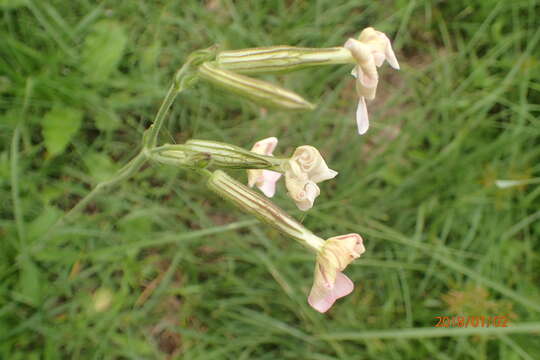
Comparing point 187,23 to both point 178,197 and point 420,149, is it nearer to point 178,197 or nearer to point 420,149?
point 178,197

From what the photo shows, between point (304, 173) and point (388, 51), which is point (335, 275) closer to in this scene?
point (304, 173)

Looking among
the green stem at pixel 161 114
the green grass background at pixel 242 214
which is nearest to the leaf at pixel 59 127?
the green grass background at pixel 242 214

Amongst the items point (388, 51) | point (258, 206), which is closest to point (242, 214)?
point (258, 206)

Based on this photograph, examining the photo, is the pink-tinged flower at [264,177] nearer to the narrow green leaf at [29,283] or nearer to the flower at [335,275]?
the flower at [335,275]

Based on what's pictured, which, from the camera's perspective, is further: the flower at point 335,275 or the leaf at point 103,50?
the leaf at point 103,50

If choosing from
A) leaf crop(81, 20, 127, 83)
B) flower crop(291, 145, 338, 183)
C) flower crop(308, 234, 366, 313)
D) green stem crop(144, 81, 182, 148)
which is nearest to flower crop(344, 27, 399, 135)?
flower crop(291, 145, 338, 183)

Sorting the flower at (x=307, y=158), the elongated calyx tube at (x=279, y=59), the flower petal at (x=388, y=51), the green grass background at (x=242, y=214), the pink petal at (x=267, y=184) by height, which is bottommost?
the green grass background at (x=242, y=214)
